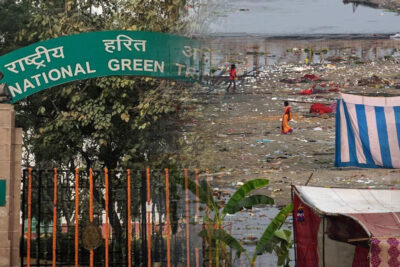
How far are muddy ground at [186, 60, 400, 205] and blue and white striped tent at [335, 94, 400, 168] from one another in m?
1.94

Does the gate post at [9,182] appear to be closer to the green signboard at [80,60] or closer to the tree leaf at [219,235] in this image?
the green signboard at [80,60]

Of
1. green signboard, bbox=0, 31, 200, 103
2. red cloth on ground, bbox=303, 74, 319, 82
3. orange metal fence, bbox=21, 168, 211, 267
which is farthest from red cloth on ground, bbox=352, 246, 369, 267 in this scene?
red cloth on ground, bbox=303, 74, 319, 82

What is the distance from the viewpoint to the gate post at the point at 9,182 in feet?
27.3

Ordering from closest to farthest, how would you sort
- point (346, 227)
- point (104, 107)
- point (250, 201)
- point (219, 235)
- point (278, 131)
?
point (346, 227), point (219, 235), point (250, 201), point (104, 107), point (278, 131)

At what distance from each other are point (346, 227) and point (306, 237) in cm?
102

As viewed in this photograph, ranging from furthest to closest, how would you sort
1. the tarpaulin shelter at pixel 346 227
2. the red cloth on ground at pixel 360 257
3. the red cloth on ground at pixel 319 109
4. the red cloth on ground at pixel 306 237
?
the red cloth on ground at pixel 319 109 → the red cloth on ground at pixel 306 237 → the red cloth on ground at pixel 360 257 → the tarpaulin shelter at pixel 346 227

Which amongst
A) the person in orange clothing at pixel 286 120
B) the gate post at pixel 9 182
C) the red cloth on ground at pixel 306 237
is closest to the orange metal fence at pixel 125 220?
the gate post at pixel 9 182

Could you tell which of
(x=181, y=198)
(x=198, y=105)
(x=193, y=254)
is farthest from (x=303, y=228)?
(x=198, y=105)

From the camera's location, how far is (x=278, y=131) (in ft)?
54.3

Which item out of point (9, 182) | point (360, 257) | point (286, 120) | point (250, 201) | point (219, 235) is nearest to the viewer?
point (360, 257)

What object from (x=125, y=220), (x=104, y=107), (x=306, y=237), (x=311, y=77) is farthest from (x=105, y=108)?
(x=311, y=77)

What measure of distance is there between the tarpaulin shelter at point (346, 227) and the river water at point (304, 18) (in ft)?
30.1

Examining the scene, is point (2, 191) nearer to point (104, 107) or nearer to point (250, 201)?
point (250, 201)

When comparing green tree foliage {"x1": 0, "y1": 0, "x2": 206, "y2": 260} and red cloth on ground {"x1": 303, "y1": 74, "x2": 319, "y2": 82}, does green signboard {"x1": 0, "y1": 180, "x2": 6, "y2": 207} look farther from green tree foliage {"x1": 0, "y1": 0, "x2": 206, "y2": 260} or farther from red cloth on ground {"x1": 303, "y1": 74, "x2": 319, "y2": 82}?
red cloth on ground {"x1": 303, "y1": 74, "x2": 319, "y2": 82}
